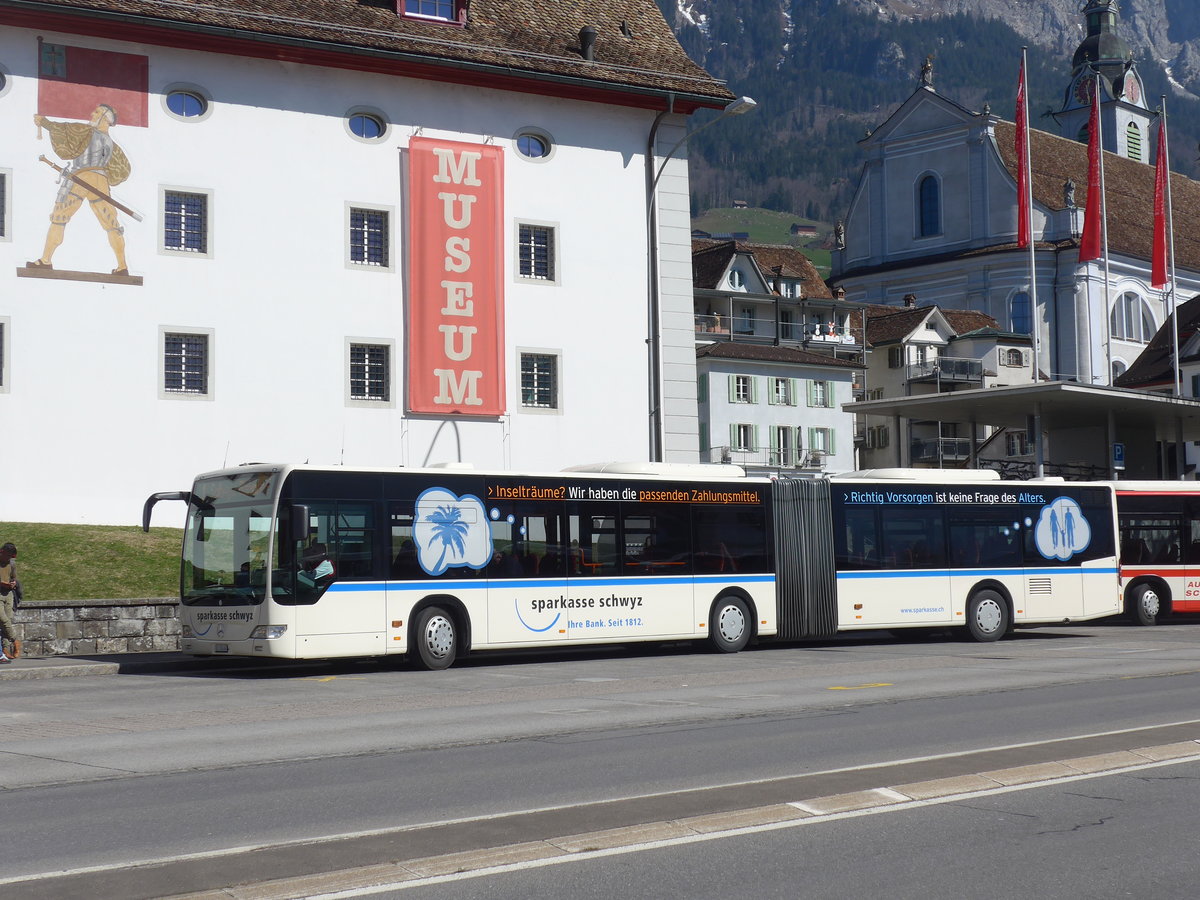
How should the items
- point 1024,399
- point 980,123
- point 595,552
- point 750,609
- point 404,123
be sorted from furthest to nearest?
point 980,123 < point 1024,399 < point 404,123 < point 750,609 < point 595,552

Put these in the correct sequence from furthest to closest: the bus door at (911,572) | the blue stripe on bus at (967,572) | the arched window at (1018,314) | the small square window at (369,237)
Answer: the arched window at (1018,314)
the small square window at (369,237)
the bus door at (911,572)
the blue stripe on bus at (967,572)

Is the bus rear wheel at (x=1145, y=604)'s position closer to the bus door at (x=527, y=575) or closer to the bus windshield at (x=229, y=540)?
the bus door at (x=527, y=575)

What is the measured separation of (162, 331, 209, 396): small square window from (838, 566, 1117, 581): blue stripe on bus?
14971 millimetres

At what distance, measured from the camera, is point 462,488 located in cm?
2270

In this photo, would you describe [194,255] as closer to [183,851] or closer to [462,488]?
[462,488]

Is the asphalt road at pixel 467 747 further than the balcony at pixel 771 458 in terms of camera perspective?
No

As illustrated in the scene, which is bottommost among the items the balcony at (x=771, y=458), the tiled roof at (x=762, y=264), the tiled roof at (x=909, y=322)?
the balcony at (x=771, y=458)

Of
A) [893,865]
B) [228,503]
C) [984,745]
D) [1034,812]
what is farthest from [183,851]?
[228,503]

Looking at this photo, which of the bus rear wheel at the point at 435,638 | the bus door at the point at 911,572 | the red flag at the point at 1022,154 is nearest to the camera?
the bus rear wheel at the point at 435,638

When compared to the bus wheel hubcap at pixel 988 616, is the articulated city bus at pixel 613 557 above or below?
above

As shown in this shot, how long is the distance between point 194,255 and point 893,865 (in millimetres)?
28538

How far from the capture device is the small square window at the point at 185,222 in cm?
3350

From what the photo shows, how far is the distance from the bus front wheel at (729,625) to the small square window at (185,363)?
13.8 meters

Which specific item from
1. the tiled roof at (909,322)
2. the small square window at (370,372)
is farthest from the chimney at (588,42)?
the tiled roof at (909,322)
